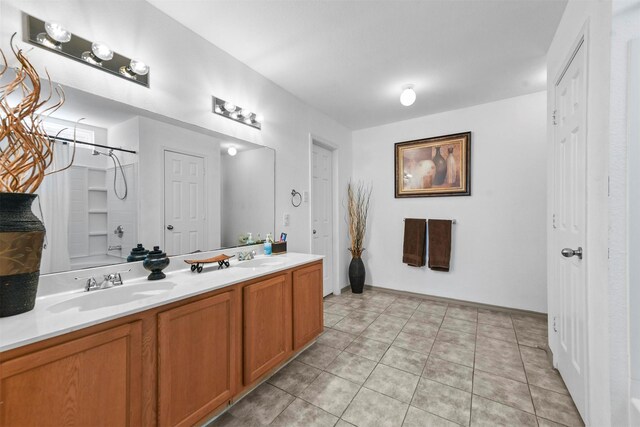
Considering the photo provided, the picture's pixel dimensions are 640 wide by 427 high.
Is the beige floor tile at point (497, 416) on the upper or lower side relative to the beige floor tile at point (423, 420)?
upper

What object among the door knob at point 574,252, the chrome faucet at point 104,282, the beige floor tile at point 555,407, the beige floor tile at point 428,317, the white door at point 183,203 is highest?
the white door at point 183,203

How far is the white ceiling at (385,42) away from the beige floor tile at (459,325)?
248 centimetres

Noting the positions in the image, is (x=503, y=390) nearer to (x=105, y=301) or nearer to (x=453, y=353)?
(x=453, y=353)

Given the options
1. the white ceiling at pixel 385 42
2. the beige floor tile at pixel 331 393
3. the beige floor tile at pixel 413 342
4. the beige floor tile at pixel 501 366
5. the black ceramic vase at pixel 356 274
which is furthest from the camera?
the black ceramic vase at pixel 356 274

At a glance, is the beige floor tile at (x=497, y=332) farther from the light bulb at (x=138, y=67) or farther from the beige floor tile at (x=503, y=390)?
the light bulb at (x=138, y=67)

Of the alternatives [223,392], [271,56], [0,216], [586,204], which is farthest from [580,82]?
[0,216]

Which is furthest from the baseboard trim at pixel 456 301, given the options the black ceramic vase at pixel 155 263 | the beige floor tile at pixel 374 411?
the black ceramic vase at pixel 155 263

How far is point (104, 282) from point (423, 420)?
1894 millimetres

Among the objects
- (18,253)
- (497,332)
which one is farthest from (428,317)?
(18,253)

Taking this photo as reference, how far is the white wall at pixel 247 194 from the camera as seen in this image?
2.12 metres

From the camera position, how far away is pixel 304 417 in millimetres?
1457

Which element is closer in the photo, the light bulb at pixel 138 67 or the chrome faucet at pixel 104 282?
the chrome faucet at pixel 104 282

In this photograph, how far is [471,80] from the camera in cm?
254

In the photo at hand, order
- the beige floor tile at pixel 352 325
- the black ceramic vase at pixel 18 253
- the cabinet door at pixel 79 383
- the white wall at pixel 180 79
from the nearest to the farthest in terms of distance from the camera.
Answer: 1. the cabinet door at pixel 79 383
2. the black ceramic vase at pixel 18 253
3. the white wall at pixel 180 79
4. the beige floor tile at pixel 352 325
